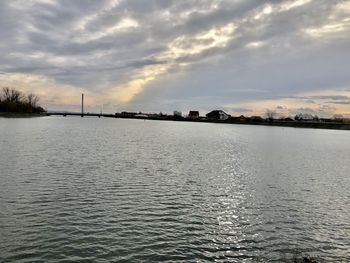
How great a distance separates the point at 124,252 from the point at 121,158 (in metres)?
33.2

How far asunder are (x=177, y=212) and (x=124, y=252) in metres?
7.22

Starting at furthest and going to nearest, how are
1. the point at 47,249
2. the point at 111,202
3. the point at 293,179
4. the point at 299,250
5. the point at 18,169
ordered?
the point at 293,179
the point at 18,169
the point at 111,202
the point at 299,250
the point at 47,249

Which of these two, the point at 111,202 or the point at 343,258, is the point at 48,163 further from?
the point at 343,258

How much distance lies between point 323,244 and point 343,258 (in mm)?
1912

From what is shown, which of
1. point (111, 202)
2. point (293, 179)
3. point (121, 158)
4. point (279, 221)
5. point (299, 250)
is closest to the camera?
point (299, 250)

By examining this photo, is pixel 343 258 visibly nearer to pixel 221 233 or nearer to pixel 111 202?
pixel 221 233

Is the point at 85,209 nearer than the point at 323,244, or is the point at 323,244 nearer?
the point at 323,244

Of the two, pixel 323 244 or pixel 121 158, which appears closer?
pixel 323 244

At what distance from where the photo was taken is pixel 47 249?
627 inches

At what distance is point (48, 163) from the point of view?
40.2 m

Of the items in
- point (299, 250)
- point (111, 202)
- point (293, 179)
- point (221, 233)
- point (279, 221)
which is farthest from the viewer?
point (293, 179)

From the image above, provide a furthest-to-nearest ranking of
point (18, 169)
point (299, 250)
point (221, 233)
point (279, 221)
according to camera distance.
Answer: point (18, 169)
point (279, 221)
point (221, 233)
point (299, 250)

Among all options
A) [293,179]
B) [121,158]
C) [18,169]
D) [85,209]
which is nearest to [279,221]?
[85,209]

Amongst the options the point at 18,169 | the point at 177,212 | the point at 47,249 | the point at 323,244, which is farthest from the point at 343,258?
the point at 18,169
